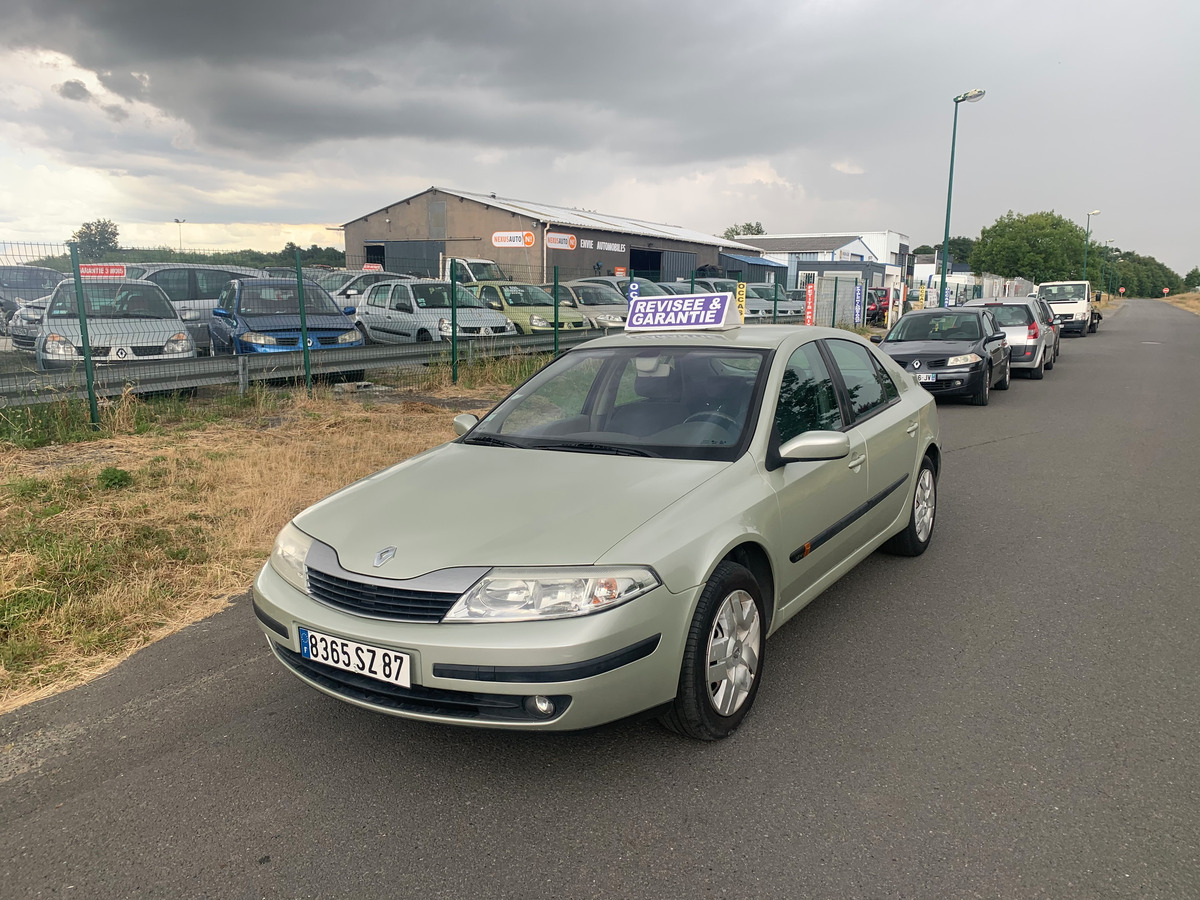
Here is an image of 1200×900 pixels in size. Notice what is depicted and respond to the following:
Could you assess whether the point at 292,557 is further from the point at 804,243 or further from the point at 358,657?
the point at 804,243

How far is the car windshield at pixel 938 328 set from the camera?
13.5 meters

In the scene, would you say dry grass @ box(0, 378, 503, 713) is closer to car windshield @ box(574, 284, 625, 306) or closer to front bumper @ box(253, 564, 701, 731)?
front bumper @ box(253, 564, 701, 731)

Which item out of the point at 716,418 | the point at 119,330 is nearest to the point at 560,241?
the point at 119,330

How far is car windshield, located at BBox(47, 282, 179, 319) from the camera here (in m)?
10.1

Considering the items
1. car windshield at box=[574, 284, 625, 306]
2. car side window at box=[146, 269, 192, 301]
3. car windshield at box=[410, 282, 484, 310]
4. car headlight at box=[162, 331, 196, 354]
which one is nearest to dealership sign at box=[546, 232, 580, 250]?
car windshield at box=[574, 284, 625, 306]

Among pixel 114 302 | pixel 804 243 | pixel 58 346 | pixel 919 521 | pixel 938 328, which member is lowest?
pixel 919 521

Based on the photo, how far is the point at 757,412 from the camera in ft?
12.2

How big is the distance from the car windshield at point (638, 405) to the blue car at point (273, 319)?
8.55 meters

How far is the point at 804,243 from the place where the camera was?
85.6 meters

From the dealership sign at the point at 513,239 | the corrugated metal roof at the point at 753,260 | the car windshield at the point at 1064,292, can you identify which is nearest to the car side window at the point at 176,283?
the dealership sign at the point at 513,239

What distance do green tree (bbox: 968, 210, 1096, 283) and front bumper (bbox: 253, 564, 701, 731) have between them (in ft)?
294

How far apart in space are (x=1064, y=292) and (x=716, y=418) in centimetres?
3541

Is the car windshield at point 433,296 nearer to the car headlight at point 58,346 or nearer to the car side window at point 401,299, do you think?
the car side window at point 401,299

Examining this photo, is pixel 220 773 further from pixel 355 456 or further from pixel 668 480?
pixel 355 456
